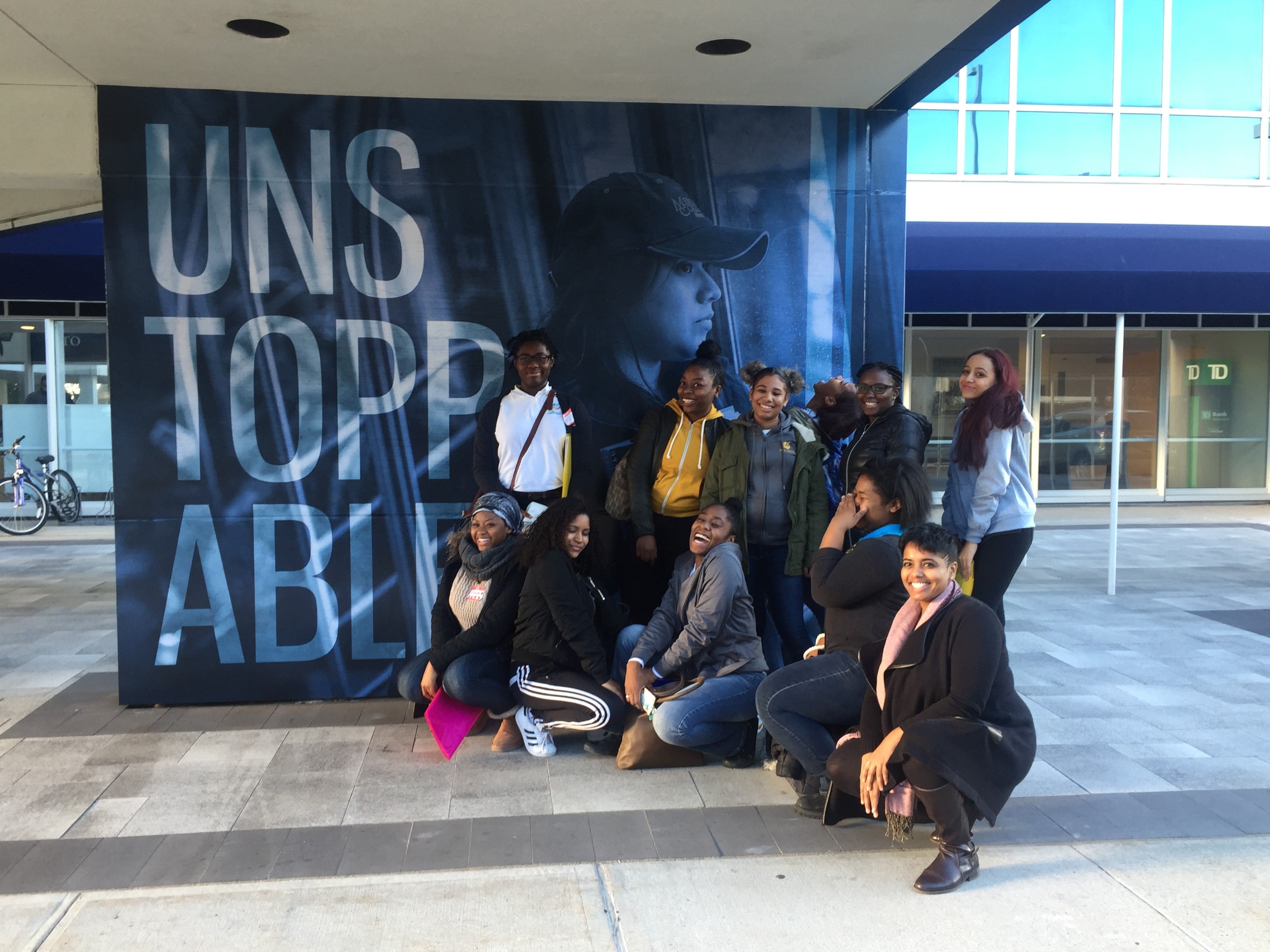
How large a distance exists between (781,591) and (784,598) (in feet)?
0.13

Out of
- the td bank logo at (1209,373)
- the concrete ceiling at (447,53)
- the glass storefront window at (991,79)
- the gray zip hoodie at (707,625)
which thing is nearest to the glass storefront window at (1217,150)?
the glass storefront window at (991,79)

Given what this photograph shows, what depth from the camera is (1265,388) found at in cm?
1620

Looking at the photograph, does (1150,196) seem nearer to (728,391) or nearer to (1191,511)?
(1191,511)

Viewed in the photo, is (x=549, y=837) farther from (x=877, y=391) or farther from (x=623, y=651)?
(x=877, y=391)

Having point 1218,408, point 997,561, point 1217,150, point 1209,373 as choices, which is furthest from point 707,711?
point 1218,408

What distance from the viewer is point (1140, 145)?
1426 centimetres

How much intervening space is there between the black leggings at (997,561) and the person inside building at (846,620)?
0.95m

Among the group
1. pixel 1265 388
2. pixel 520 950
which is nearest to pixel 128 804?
pixel 520 950

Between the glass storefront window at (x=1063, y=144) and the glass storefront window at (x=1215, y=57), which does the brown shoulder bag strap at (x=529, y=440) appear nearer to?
the glass storefront window at (x=1063, y=144)

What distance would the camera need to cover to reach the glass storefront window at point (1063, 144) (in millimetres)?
14141

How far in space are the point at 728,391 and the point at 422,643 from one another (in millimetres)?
2298

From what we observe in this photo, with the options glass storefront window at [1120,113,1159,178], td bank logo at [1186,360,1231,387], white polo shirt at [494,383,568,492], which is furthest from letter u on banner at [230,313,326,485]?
td bank logo at [1186,360,1231,387]

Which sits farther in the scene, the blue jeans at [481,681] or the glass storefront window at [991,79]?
the glass storefront window at [991,79]

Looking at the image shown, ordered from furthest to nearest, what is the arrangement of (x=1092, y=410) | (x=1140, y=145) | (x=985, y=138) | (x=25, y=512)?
(x=1092, y=410)
(x=1140, y=145)
(x=985, y=138)
(x=25, y=512)
